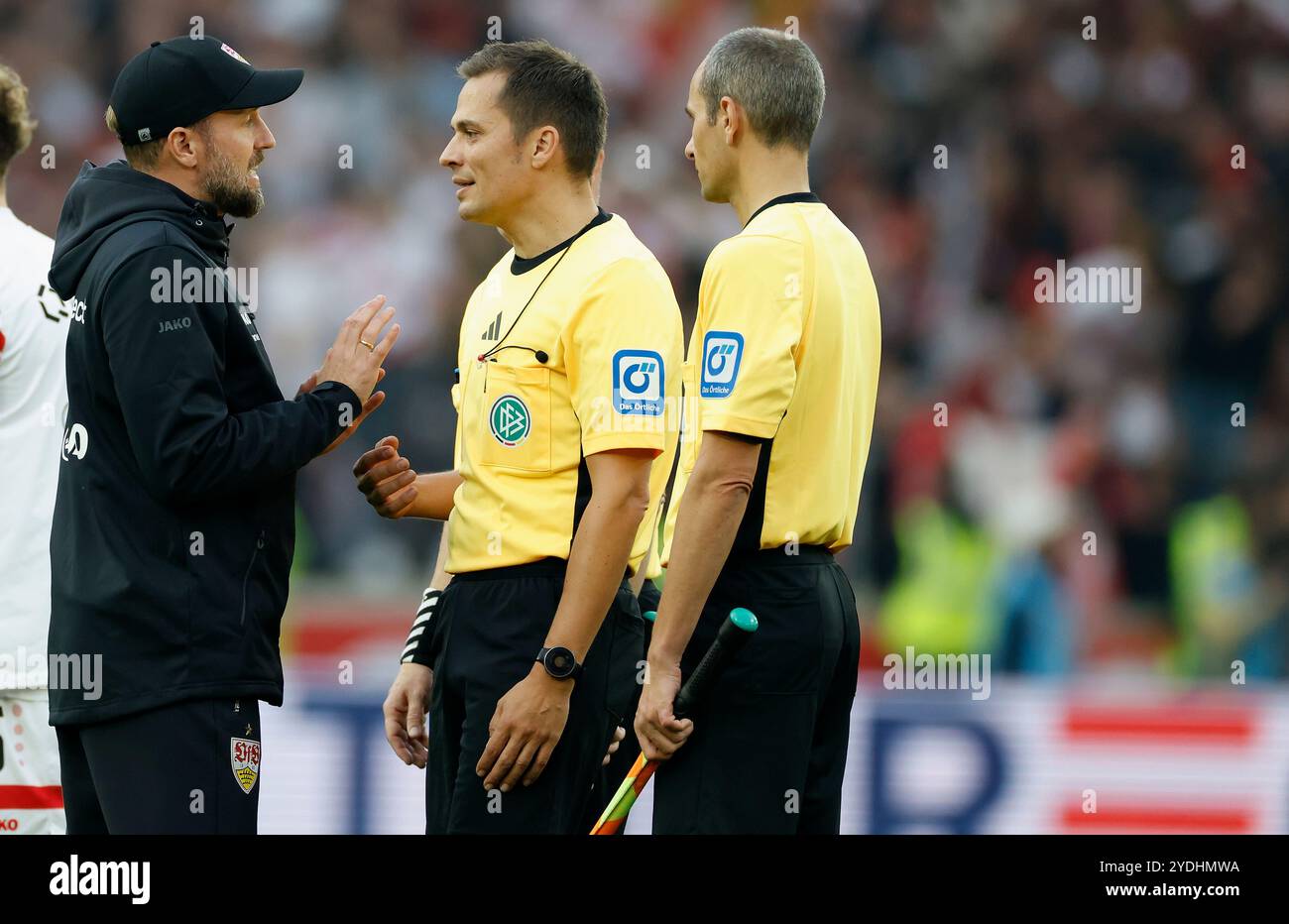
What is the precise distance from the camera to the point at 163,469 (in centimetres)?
334

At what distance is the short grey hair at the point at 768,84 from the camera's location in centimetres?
376

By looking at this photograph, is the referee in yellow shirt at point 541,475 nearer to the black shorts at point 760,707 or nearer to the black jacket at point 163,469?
the black shorts at point 760,707

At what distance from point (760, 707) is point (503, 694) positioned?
1.74ft

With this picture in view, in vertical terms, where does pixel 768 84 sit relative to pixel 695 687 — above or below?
above

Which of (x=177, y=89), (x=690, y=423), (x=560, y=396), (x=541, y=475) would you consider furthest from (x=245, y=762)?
(x=177, y=89)

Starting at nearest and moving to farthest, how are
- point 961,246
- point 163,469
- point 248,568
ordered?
point 163,469, point 248,568, point 961,246

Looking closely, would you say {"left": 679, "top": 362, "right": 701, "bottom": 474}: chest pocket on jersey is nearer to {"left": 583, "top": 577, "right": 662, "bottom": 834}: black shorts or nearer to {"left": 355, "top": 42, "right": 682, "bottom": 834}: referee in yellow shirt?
{"left": 355, "top": 42, "right": 682, "bottom": 834}: referee in yellow shirt

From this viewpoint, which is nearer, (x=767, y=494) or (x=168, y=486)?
(x=168, y=486)

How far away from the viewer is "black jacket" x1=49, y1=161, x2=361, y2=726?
3354mm

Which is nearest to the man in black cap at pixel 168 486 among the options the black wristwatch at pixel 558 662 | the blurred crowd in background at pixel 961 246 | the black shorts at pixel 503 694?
the black shorts at pixel 503 694

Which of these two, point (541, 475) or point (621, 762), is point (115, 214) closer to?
point (541, 475)

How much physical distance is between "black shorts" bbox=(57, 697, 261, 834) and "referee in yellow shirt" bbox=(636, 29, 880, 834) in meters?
0.82

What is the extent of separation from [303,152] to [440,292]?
127 cm

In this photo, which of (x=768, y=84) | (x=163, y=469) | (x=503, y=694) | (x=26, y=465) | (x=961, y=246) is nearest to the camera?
(x=163, y=469)
